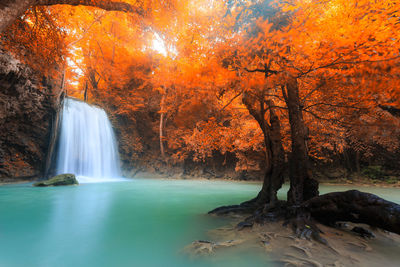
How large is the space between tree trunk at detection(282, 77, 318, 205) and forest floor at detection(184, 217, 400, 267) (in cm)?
85

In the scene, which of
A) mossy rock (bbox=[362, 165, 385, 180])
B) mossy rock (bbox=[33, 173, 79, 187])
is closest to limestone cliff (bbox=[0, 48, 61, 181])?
mossy rock (bbox=[33, 173, 79, 187])

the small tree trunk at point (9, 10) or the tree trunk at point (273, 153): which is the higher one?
the small tree trunk at point (9, 10)

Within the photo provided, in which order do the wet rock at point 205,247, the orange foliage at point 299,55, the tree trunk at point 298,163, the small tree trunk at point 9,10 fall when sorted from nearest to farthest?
the wet rock at point 205,247 → the small tree trunk at point 9,10 → the orange foliage at point 299,55 → the tree trunk at point 298,163

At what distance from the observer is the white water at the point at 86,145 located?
1517cm

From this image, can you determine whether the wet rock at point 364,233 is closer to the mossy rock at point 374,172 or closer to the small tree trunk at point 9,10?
the small tree trunk at point 9,10

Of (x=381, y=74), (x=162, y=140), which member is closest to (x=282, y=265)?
(x=381, y=74)

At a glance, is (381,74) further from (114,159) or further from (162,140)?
(114,159)

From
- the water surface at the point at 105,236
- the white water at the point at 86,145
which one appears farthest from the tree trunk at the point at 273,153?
the white water at the point at 86,145

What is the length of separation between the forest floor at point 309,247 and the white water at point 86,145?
1446cm

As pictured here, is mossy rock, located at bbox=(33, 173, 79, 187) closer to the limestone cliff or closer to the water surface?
the limestone cliff

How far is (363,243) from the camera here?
3.11 meters

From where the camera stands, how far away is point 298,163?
456cm

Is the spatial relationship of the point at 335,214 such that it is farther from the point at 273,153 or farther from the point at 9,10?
the point at 9,10

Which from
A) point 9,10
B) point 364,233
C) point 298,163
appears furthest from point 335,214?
point 9,10
